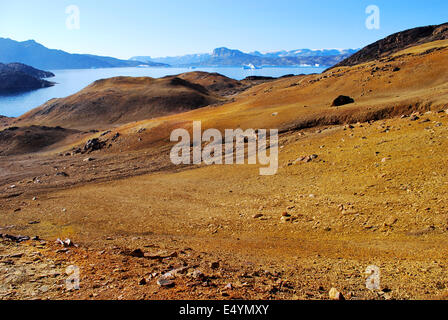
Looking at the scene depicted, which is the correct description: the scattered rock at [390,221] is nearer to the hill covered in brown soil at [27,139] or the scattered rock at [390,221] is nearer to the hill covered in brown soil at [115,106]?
the hill covered in brown soil at [27,139]

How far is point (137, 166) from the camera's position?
21.2m

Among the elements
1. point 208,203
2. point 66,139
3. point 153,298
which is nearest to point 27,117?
point 66,139

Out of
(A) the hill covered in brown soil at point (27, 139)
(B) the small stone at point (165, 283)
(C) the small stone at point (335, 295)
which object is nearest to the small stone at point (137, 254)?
(B) the small stone at point (165, 283)

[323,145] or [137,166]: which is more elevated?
[323,145]

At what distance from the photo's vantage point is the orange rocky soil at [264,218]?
5.73 metres

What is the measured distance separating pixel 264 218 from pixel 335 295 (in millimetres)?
5337

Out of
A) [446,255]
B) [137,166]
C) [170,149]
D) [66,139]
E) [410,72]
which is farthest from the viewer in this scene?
[66,139]

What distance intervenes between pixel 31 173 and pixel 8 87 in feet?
422

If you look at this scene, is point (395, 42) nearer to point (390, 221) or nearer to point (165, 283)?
point (390, 221)

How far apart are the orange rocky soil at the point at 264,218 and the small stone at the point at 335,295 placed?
256 millimetres

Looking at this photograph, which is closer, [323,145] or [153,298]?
[153,298]

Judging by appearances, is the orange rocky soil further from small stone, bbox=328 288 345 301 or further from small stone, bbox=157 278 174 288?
small stone, bbox=328 288 345 301

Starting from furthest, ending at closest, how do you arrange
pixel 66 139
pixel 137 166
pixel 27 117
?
1. pixel 27 117
2. pixel 66 139
3. pixel 137 166
